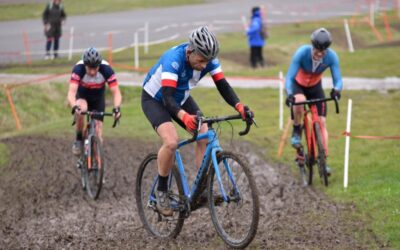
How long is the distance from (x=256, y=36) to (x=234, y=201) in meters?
18.4

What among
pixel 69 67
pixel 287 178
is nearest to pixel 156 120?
pixel 287 178

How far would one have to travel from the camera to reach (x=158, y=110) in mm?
8914

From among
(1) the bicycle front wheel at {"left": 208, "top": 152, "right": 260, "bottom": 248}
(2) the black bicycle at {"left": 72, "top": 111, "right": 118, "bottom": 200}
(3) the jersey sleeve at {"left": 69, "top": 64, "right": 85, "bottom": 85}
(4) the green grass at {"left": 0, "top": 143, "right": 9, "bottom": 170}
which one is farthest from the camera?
(4) the green grass at {"left": 0, "top": 143, "right": 9, "bottom": 170}

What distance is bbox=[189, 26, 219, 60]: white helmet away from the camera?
8.21 meters

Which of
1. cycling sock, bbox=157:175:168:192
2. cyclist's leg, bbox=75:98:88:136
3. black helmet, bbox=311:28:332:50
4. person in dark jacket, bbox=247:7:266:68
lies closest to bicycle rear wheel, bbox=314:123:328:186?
black helmet, bbox=311:28:332:50

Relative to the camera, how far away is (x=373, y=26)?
120ft

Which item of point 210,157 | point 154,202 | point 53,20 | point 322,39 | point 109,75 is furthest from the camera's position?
point 53,20

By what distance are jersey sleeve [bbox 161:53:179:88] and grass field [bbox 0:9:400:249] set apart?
287cm

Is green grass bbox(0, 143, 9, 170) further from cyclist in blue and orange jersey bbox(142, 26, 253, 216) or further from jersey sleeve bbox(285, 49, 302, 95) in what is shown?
cyclist in blue and orange jersey bbox(142, 26, 253, 216)

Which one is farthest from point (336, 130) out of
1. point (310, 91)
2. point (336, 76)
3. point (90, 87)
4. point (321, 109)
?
point (90, 87)

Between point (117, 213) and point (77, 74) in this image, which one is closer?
point (117, 213)

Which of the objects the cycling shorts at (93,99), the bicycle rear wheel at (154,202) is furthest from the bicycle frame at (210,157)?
the cycling shorts at (93,99)

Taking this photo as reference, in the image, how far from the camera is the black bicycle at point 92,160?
12398 mm

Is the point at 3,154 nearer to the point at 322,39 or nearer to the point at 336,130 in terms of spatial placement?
the point at 336,130
